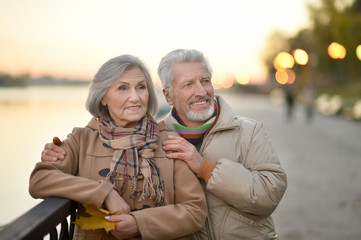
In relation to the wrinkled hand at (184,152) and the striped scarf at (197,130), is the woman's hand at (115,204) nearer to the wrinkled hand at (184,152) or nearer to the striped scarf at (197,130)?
the wrinkled hand at (184,152)

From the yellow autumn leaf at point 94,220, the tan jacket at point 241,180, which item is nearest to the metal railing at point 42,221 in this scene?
the yellow autumn leaf at point 94,220

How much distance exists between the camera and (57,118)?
957cm

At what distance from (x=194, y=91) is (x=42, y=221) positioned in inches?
62.3

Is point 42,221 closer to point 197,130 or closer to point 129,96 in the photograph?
point 129,96

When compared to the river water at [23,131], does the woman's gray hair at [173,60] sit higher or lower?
higher

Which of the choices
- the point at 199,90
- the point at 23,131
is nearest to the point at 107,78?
the point at 199,90

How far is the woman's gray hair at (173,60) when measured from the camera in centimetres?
307

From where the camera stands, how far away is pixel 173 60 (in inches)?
122

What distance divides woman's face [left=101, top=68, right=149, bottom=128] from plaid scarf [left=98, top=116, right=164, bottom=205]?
0.30 ft

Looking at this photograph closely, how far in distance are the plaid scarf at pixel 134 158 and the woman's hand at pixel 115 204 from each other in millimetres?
99

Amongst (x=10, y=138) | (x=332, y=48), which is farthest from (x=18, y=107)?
(x=332, y=48)

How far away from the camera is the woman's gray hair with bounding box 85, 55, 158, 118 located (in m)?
2.57

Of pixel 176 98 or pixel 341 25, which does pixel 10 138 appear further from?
pixel 341 25

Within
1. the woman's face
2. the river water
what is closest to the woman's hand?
the woman's face
